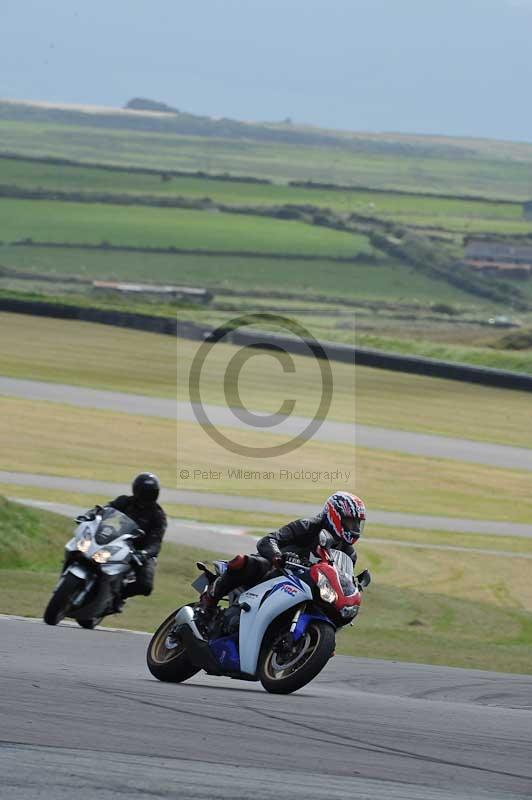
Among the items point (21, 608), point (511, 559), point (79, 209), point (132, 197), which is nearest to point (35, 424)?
point (511, 559)

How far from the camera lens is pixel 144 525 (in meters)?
13.7

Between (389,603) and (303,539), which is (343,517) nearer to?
(303,539)

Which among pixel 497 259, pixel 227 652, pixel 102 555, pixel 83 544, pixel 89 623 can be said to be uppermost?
pixel 227 652

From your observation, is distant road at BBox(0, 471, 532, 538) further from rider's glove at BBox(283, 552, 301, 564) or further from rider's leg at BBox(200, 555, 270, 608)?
rider's glove at BBox(283, 552, 301, 564)

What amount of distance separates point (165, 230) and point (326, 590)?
110394mm

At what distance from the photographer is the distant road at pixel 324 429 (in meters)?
37.2

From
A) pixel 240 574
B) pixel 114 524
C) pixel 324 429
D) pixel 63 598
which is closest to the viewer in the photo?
pixel 240 574

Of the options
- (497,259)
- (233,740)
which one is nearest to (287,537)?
(233,740)

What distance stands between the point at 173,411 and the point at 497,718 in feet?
99.0

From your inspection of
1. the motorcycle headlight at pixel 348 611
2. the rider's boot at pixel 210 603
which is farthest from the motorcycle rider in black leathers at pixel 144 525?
the motorcycle headlight at pixel 348 611

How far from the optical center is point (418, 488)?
1259 inches

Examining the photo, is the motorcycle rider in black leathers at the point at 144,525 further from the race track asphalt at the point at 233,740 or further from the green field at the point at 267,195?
the green field at the point at 267,195

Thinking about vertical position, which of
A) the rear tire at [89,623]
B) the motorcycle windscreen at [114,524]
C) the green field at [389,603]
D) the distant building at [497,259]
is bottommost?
the distant building at [497,259]

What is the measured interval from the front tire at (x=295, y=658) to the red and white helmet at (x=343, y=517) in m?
0.72
